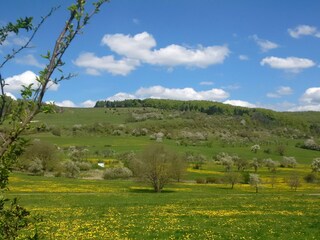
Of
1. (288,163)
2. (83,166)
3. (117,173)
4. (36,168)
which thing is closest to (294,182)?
(117,173)

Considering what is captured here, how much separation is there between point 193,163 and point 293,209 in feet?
263

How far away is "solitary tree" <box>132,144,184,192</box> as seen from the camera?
5472 cm

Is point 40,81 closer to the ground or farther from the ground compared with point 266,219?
farther from the ground

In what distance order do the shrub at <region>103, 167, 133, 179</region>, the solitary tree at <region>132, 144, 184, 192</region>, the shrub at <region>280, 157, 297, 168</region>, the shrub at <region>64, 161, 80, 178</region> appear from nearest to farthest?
the solitary tree at <region>132, 144, 184, 192</region> < the shrub at <region>103, 167, 133, 179</region> < the shrub at <region>64, 161, 80, 178</region> < the shrub at <region>280, 157, 297, 168</region>

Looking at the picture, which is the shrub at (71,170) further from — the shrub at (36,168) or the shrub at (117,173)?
the shrub at (117,173)

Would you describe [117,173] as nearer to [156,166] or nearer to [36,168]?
[36,168]

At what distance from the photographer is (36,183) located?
5850 centimetres

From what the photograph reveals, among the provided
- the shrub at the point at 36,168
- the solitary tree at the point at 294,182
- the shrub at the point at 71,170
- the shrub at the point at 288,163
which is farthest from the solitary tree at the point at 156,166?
the shrub at the point at 288,163

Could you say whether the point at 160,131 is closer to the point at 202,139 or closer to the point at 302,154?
the point at 202,139

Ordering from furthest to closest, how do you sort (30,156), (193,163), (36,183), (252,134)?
(252,134) → (193,163) → (30,156) → (36,183)

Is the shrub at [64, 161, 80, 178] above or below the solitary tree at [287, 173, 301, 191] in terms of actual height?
above

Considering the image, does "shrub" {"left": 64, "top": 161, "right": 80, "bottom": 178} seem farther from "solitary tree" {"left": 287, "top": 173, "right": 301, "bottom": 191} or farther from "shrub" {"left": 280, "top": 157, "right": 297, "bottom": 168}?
"shrub" {"left": 280, "top": 157, "right": 297, "bottom": 168}

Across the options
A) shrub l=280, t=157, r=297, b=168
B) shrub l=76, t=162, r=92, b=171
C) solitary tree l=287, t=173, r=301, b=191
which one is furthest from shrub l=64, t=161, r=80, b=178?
shrub l=280, t=157, r=297, b=168

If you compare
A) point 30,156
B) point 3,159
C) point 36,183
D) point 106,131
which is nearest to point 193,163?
point 30,156
